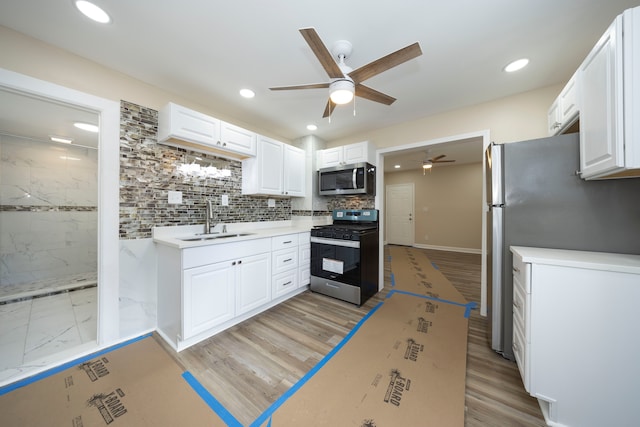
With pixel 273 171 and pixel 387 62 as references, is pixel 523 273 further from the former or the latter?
pixel 273 171

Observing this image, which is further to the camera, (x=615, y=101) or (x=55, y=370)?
(x=55, y=370)

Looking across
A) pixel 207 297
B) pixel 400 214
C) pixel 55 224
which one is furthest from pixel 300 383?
pixel 400 214

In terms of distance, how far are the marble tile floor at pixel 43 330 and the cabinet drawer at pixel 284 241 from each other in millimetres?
1780

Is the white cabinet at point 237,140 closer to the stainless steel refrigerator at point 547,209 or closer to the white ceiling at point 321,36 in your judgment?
the white ceiling at point 321,36

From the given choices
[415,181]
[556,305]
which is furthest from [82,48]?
[415,181]

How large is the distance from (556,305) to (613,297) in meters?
0.21

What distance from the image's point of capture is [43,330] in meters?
2.01

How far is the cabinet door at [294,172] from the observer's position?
10.1 ft

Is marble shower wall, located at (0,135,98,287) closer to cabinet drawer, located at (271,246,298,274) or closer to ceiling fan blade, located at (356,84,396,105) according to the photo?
cabinet drawer, located at (271,246,298,274)

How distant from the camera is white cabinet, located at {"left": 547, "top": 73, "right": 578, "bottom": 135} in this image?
145 centimetres

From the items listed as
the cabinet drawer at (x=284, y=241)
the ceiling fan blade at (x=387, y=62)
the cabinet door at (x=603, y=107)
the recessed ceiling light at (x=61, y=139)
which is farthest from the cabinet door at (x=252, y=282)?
the recessed ceiling light at (x=61, y=139)

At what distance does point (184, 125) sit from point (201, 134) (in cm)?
16

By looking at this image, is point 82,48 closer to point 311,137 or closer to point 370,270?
point 311,137

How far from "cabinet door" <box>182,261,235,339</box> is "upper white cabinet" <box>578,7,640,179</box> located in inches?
106
